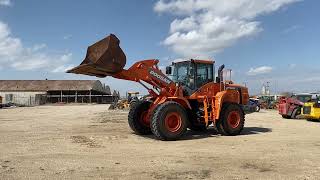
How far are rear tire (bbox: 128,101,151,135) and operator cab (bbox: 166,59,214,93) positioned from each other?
1544 millimetres

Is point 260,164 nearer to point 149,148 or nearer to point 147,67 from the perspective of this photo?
point 149,148

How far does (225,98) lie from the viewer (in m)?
16.6

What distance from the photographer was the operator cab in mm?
16531

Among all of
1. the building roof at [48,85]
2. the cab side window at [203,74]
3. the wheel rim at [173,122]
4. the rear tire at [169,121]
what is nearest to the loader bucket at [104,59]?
the rear tire at [169,121]

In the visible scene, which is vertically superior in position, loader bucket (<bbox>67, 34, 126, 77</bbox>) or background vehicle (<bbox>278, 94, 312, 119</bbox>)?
loader bucket (<bbox>67, 34, 126, 77</bbox>)

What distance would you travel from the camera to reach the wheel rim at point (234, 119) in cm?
1658

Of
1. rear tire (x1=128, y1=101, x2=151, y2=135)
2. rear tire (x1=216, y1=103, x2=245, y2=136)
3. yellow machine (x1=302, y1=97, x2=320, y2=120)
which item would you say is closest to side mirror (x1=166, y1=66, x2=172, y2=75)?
rear tire (x1=128, y1=101, x2=151, y2=135)

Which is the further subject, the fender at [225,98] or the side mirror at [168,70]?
the side mirror at [168,70]

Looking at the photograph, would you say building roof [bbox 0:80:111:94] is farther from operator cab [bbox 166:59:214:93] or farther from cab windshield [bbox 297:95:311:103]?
operator cab [bbox 166:59:214:93]

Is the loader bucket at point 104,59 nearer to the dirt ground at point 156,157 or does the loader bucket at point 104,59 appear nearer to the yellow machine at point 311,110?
the dirt ground at point 156,157

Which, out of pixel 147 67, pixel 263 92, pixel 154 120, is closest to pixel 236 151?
pixel 154 120

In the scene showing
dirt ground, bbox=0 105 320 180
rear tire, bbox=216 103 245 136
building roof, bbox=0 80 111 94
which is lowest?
dirt ground, bbox=0 105 320 180

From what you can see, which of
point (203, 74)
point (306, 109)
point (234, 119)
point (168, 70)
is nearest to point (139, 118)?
point (168, 70)

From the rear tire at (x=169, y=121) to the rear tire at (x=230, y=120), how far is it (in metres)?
1.79
